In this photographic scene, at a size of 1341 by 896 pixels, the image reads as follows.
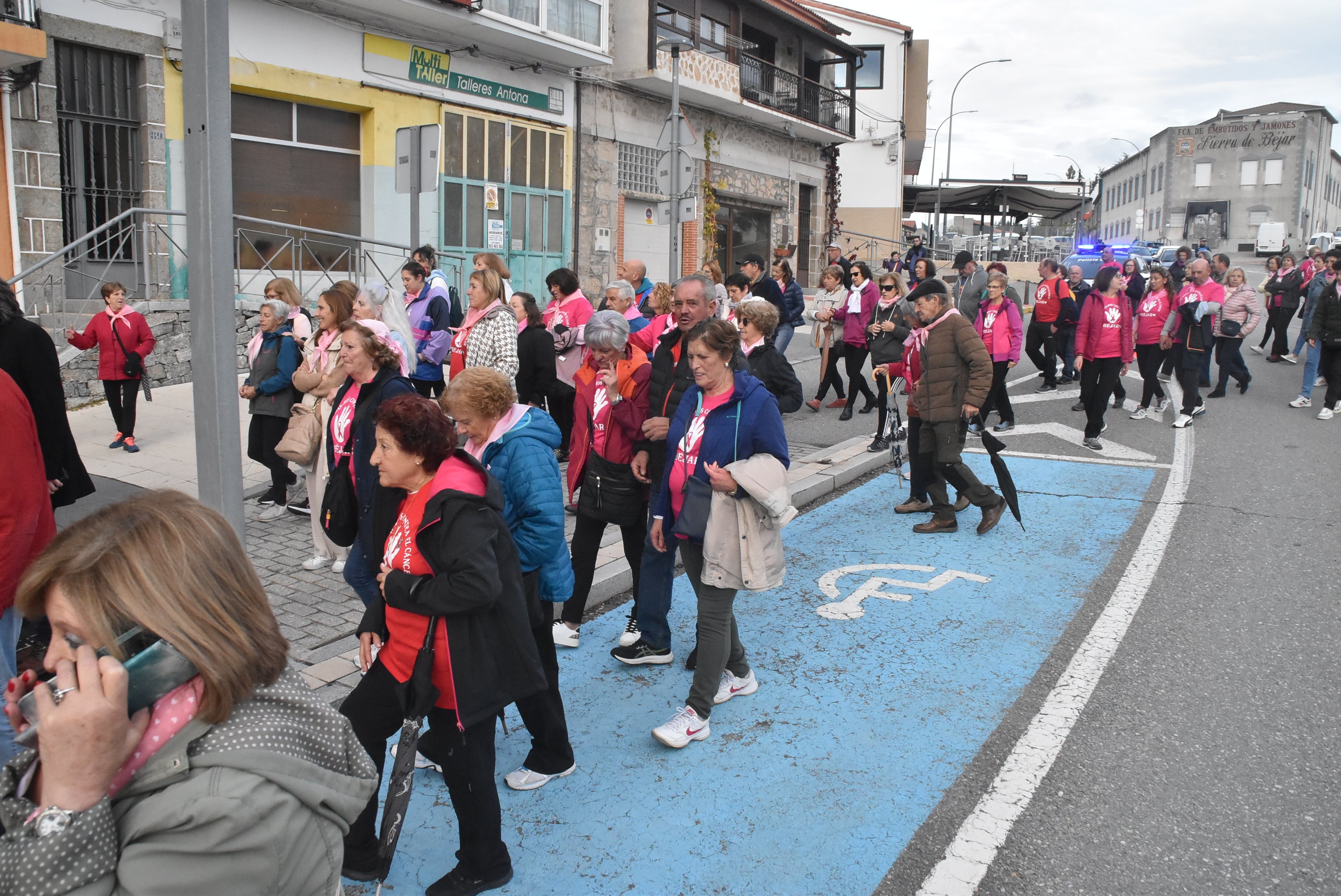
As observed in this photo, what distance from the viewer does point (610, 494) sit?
16.2 ft

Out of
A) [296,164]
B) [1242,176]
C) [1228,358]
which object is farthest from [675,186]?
[1242,176]

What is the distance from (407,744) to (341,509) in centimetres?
143

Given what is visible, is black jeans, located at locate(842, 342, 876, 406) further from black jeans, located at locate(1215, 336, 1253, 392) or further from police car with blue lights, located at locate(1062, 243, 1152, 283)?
police car with blue lights, located at locate(1062, 243, 1152, 283)

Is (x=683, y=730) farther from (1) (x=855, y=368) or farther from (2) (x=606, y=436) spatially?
(1) (x=855, y=368)

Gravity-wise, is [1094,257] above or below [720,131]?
below

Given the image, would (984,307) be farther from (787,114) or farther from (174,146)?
(787,114)

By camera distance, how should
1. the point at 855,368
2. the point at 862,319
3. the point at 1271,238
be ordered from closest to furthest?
the point at 862,319 → the point at 855,368 → the point at 1271,238

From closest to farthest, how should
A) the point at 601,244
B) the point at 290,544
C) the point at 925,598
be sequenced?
the point at 925,598, the point at 290,544, the point at 601,244

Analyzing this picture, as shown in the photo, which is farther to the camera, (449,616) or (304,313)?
(304,313)

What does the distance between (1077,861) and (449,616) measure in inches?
87.5

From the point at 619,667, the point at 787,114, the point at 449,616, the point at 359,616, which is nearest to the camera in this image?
the point at 449,616

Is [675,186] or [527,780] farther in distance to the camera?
[675,186]

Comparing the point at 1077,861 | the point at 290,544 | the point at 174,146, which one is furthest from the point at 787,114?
the point at 1077,861

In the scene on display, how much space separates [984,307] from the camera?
1069 centimetres
